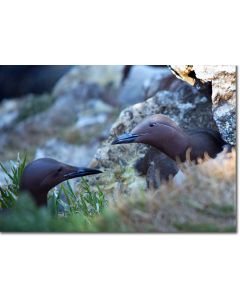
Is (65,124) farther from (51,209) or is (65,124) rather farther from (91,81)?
(51,209)

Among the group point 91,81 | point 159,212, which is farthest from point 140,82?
point 159,212

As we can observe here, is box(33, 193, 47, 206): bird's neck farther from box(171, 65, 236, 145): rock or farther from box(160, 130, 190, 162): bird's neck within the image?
box(171, 65, 236, 145): rock

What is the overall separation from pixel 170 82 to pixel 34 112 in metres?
2.17

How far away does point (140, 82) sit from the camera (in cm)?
573

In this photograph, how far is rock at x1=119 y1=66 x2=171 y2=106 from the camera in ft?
16.6

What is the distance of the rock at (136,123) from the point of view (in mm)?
3984

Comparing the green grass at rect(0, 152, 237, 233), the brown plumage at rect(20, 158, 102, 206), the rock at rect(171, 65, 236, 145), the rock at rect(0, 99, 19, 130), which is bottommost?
the green grass at rect(0, 152, 237, 233)

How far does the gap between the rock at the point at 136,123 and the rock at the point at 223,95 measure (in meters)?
0.12

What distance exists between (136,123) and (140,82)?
1.67 metres

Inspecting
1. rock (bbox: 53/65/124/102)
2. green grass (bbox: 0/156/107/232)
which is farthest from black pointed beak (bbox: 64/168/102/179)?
rock (bbox: 53/65/124/102)

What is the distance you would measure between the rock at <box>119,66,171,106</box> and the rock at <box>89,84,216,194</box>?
676 millimetres

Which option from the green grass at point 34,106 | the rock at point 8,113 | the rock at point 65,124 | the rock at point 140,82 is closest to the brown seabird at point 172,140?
the rock at point 140,82
